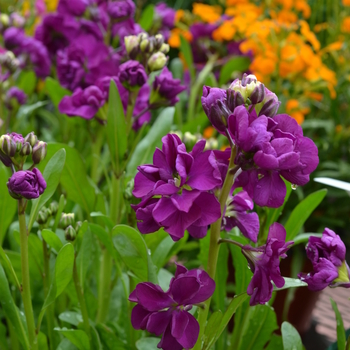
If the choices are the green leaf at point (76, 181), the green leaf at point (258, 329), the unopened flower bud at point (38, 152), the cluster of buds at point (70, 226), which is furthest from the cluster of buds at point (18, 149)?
the green leaf at point (258, 329)

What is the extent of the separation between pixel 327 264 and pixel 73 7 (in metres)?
0.67

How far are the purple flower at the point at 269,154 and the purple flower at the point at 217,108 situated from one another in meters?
0.02

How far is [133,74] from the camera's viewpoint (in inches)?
22.3

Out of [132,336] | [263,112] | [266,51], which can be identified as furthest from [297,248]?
[263,112]

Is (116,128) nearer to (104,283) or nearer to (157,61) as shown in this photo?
(157,61)

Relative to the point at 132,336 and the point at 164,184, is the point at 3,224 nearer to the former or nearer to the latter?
the point at 132,336

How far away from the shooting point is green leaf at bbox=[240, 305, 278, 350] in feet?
1.85

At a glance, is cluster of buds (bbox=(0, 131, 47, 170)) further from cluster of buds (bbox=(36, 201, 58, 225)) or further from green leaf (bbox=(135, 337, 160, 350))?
green leaf (bbox=(135, 337, 160, 350))

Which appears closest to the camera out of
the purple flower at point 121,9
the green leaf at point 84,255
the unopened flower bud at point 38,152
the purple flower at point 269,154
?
the purple flower at point 269,154

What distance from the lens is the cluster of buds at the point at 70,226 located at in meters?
0.49

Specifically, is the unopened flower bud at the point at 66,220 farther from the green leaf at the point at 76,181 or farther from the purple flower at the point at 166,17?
the purple flower at the point at 166,17

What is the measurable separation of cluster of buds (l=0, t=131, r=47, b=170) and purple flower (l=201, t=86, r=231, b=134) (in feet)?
0.55

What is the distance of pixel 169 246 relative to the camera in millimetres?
589

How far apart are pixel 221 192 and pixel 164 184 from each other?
6 centimetres
